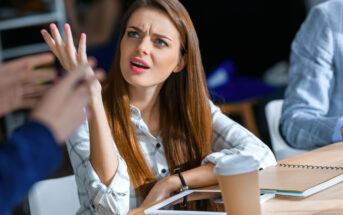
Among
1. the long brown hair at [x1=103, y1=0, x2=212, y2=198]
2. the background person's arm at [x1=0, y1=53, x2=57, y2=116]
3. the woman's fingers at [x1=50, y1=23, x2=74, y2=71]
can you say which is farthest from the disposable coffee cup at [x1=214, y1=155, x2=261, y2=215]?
the long brown hair at [x1=103, y1=0, x2=212, y2=198]

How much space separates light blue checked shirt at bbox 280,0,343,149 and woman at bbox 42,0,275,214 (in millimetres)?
377

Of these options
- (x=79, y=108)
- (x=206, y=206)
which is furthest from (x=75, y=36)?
(x=79, y=108)

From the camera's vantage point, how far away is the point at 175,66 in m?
1.83

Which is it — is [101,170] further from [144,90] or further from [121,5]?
[121,5]

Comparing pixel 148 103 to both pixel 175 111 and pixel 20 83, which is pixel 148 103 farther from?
pixel 20 83

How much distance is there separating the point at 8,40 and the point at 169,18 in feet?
13.0

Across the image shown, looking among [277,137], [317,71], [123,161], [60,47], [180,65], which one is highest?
[60,47]

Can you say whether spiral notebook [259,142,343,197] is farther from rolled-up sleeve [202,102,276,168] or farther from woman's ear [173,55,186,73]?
woman's ear [173,55,186,73]

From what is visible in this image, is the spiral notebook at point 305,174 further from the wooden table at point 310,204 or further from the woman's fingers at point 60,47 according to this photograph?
the woman's fingers at point 60,47

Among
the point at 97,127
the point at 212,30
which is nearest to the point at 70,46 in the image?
the point at 97,127

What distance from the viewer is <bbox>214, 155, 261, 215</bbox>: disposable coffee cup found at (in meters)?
0.98

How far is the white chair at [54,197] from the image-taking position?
1.53 metres

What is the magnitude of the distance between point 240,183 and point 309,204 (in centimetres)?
23

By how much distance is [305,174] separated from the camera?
1.32 meters
